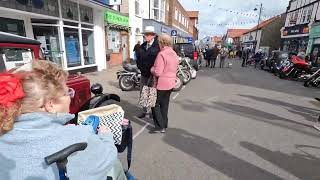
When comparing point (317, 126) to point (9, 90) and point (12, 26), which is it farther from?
point (12, 26)

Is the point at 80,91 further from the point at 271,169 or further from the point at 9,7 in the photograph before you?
the point at 9,7

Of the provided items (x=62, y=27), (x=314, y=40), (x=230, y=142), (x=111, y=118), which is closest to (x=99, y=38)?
(x=62, y=27)

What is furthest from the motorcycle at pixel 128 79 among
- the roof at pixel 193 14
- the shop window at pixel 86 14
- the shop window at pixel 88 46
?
the roof at pixel 193 14

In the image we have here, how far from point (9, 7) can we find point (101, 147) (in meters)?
8.47

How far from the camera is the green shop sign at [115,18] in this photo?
48.5 feet

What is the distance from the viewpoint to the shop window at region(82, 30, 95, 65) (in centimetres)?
1352

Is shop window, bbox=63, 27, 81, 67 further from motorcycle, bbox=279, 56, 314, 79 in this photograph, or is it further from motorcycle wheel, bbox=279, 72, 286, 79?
motorcycle, bbox=279, 56, 314, 79

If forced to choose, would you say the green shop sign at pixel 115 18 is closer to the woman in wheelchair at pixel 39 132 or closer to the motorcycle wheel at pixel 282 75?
the motorcycle wheel at pixel 282 75

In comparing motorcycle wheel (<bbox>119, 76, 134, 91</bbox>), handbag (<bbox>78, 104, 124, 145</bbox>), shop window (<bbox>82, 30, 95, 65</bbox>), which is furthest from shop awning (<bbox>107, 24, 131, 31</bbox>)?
handbag (<bbox>78, 104, 124, 145</bbox>)

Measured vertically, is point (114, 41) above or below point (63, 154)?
above

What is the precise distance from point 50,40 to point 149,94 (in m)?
7.61

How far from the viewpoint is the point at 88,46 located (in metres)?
14.0

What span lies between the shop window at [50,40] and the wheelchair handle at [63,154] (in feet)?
32.8

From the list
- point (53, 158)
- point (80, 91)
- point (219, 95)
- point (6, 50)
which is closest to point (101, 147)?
point (53, 158)
